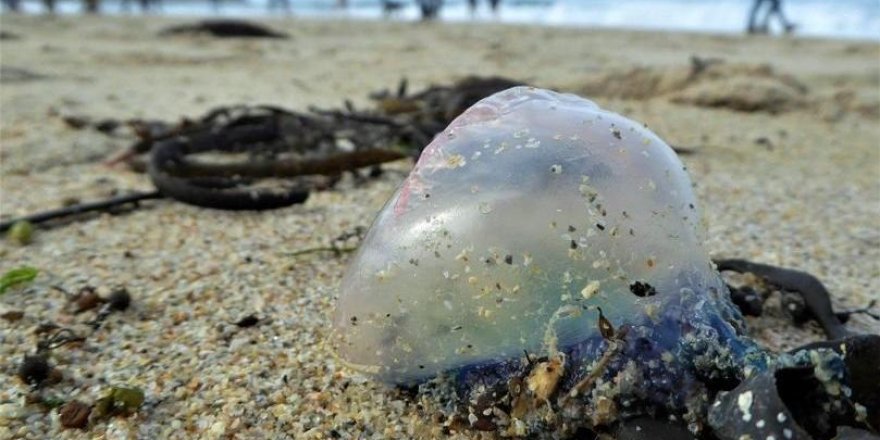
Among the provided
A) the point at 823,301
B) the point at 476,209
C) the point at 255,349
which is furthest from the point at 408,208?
the point at 823,301

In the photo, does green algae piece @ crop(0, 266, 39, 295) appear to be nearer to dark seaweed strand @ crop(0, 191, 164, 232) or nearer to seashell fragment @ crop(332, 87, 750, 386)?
dark seaweed strand @ crop(0, 191, 164, 232)

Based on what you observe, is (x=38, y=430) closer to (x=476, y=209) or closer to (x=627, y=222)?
(x=476, y=209)

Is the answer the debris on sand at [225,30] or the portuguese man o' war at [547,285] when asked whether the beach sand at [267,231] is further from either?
the debris on sand at [225,30]

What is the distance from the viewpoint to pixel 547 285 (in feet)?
3.47

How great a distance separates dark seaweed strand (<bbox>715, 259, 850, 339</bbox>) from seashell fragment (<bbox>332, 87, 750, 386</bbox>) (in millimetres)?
471

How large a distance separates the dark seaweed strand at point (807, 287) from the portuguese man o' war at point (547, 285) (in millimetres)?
461

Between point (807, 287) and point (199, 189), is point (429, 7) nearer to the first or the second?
point (199, 189)

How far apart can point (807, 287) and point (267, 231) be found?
133 centimetres

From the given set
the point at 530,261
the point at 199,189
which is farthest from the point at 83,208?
the point at 530,261

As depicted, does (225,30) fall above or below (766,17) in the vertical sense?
above

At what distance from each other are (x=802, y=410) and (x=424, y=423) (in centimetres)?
52

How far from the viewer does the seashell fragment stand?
1.05 meters

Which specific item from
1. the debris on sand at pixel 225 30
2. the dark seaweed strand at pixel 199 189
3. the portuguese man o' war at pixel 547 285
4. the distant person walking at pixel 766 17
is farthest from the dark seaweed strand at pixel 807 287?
the distant person walking at pixel 766 17

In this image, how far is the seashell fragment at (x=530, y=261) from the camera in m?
1.05
